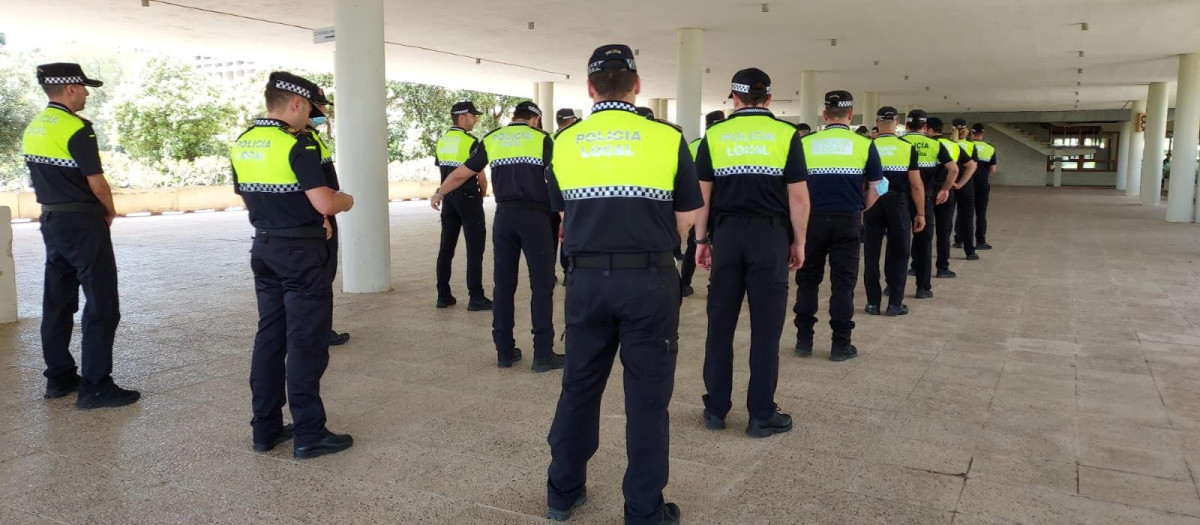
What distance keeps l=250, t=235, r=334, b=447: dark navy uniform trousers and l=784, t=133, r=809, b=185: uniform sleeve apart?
240 cm

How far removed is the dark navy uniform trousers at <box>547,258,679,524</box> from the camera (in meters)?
2.94

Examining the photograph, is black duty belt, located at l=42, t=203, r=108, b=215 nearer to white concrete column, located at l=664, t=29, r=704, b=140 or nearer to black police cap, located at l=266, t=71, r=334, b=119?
black police cap, located at l=266, t=71, r=334, b=119

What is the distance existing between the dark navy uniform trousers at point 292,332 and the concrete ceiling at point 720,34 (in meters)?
9.84

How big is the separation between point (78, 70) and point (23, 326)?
3402 mm

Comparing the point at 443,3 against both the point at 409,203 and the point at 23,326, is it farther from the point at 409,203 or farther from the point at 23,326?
the point at 409,203

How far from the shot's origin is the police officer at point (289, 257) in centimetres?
375

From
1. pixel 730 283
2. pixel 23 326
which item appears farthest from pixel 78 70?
pixel 730 283

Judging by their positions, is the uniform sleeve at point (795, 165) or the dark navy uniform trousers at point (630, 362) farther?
the uniform sleeve at point (795, 165)

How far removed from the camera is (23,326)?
688cm

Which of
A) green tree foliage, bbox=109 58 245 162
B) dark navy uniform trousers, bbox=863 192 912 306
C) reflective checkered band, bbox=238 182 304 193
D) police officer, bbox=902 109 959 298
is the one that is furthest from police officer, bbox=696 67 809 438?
green tree foliage, bbox=109 58 245 162

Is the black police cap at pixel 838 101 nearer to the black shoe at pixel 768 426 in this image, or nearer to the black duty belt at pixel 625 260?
the black shoe at pixel 768 426

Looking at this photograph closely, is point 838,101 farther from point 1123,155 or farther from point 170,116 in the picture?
point 1123,155

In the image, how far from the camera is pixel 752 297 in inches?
165

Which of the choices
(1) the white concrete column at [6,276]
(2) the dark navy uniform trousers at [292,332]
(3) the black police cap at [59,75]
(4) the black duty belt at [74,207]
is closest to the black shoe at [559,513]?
(2) the dark navy uniform trousers at [292,332]
